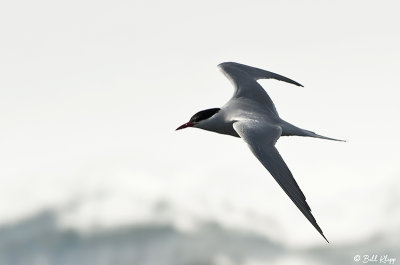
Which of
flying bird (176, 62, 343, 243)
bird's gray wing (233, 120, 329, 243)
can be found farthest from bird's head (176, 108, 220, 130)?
bird's gray wing (233, 120, 329, 243)

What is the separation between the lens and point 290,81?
16719 millimetres

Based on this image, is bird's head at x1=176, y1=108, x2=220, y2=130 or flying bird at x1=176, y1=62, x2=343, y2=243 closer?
flying bird at x1=176, y1=62, x2=343, y2=243

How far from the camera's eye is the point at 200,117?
1449 cm

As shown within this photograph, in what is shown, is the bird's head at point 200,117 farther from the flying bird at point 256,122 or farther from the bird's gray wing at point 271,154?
the bird's gray wing at point 271,154

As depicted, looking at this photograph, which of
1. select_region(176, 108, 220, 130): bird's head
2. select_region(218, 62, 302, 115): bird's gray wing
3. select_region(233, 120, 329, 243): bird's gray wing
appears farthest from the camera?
select_region(218, 62, 302, 115): bird's gray wing

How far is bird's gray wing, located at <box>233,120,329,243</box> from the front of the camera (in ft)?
34.9

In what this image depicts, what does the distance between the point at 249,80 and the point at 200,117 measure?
2.17 meters

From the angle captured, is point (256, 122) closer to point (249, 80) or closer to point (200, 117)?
point (200, 117)

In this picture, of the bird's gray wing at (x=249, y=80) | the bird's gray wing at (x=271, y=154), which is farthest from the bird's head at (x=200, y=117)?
the bird's gray wing at (x=249, y=80)

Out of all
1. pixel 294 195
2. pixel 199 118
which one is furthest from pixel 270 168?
pixel 199 118

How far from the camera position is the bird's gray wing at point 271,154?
1064 centimetres

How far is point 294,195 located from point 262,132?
2312mm

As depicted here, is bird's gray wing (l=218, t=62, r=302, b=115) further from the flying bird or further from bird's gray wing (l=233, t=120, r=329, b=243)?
bird's gray wing (l=233, t=120, r=329, b=243)

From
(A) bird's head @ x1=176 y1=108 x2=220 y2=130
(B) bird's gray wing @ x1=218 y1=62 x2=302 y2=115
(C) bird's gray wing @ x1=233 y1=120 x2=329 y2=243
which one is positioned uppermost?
(B) bird's gray wing @ x1=218 y1=62 x2=302 y2=115
